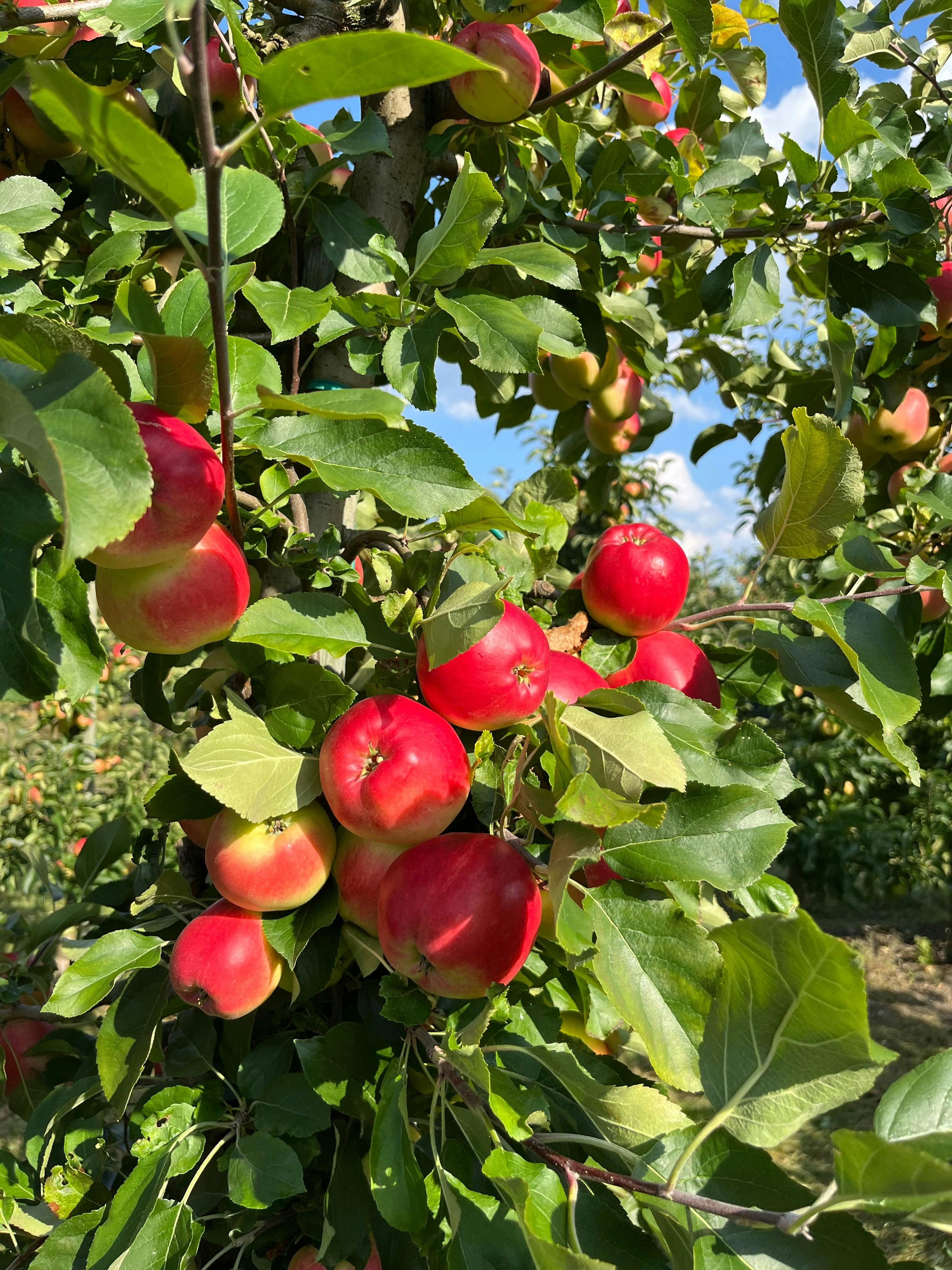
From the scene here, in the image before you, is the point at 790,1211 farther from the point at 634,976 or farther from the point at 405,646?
the point at 405,646

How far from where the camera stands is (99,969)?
31.8 inches

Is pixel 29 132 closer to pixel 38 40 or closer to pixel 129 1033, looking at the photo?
pixel 38 40

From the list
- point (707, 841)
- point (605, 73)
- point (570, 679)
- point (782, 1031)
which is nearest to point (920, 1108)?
point (782, 1031)

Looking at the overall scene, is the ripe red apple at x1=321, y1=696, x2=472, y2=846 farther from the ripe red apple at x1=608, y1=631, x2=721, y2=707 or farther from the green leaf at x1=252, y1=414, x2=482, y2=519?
the ripe red apple at x1=608, y1=631, x2=721, y2=707

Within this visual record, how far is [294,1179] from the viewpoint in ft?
2.42

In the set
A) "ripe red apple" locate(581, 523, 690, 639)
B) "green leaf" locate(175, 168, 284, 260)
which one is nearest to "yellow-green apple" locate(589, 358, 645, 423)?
"ripe red apple" locate(581, 523, 690, 639)

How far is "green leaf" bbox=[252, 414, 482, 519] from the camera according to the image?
61 cm

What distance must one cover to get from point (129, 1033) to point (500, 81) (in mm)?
1116

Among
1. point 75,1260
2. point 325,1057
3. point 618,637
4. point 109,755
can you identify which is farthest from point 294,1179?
point 109,755

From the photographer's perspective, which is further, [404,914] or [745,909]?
[745,909]

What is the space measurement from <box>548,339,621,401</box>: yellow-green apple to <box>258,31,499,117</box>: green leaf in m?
1.08

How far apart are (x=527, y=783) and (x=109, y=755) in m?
3.49

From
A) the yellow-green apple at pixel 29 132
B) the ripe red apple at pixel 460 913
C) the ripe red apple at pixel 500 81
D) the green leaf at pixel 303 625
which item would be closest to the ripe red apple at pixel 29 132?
the yellow-green apple at pixel 29 132

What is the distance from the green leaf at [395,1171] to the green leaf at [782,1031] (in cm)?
25
